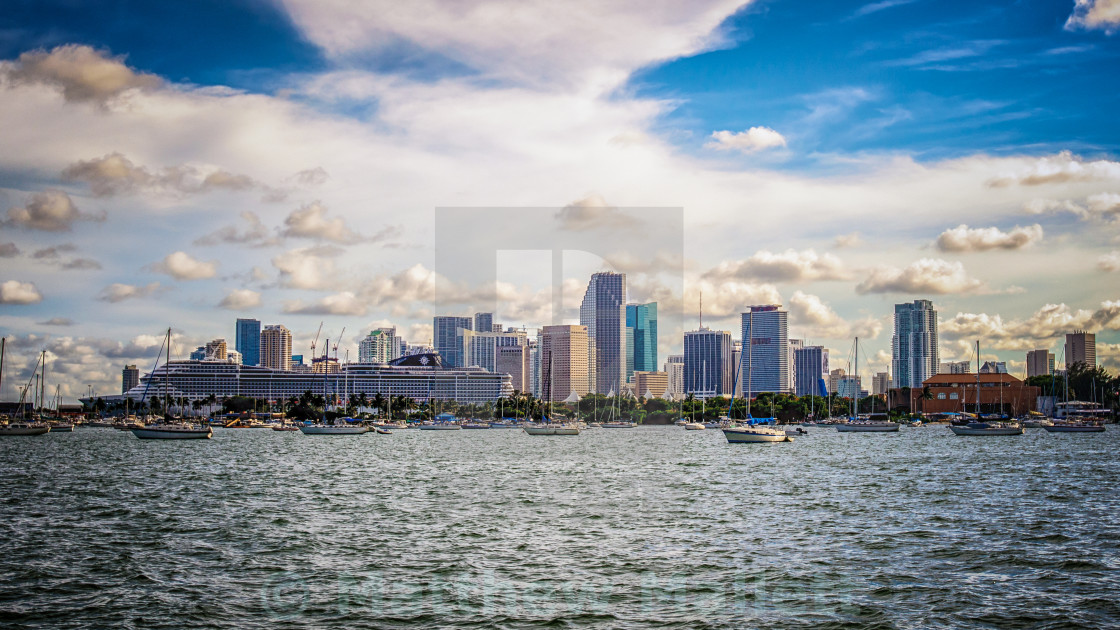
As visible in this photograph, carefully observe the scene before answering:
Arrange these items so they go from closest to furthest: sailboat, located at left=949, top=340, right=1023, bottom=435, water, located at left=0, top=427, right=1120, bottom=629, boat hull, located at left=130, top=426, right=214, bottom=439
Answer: water, located at left=0, top=427, right=1120, bottom=629 < boat hull, located at left=130, top=426, right=214, bottom=439 < sailboat, located at left=949, top=340, right=1023, bottom=435

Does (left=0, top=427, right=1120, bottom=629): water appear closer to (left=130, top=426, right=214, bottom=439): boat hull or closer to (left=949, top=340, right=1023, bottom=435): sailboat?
(left=130, top=426, right=214, bottom=439): boat hull

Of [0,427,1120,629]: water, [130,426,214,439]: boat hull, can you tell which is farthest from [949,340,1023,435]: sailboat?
[130,426,214,439]: boat hull

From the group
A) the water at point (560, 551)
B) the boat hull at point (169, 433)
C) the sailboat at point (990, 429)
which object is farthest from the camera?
the sailboat at point (990, 429)

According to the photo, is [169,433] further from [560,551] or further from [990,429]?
[990,429]

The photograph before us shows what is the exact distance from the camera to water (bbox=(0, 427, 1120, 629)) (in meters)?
22.7

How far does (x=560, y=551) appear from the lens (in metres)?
31.0

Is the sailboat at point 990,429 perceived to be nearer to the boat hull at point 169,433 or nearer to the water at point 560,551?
the water at point 560,551

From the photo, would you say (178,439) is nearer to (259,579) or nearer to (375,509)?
(375,509)

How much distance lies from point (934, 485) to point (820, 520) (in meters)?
20.7

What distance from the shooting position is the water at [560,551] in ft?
74.5

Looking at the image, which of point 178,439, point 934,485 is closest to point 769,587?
point 934,485

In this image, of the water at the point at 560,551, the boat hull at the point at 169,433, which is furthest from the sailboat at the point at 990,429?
the boat hull at the point at 169,433

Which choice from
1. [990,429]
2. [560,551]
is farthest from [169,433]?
[990,429]

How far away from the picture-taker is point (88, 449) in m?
102
